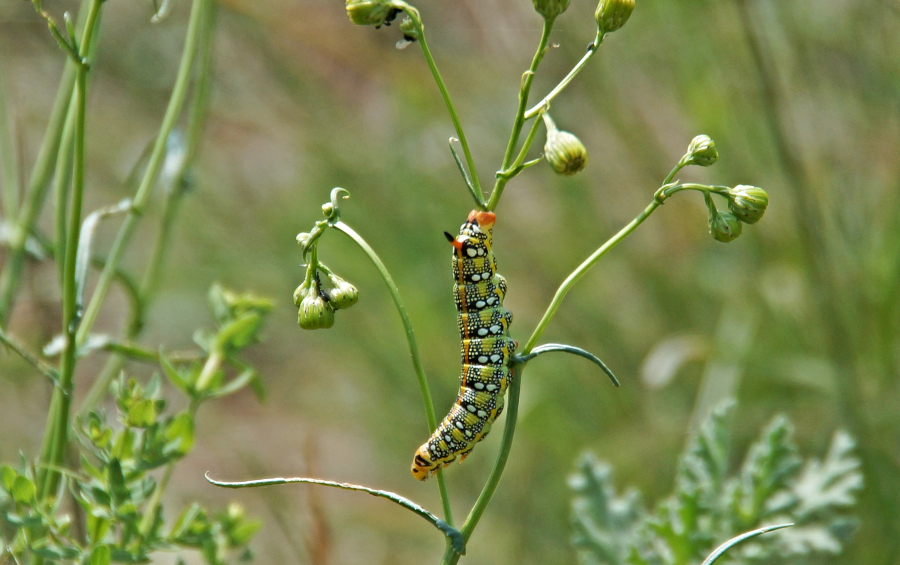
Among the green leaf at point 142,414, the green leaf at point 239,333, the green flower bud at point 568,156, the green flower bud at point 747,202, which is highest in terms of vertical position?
the green flower bud at point 747,202

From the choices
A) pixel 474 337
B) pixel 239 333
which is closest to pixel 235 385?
pixel 239 333

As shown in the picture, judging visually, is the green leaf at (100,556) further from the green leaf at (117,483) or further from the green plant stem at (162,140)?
the green plant stem at (162,140)

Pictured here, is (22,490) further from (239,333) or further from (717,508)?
(717,508)

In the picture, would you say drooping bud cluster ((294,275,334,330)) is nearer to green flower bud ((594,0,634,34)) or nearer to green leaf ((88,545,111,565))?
green leaf ((88,545,111,565))

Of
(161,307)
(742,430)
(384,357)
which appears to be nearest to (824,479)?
(742,430)

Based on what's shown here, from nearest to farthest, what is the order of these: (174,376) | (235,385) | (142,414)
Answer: (142,414) → (174,376) → (235,385)

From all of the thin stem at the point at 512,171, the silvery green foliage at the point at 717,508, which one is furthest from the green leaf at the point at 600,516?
the thin stem at the point at 512,171

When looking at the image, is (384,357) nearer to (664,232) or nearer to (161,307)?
(664,232)
